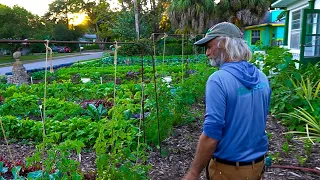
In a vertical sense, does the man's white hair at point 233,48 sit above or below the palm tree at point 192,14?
below

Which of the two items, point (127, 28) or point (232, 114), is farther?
point (127, 28)

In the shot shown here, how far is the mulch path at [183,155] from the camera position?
11.9 feet

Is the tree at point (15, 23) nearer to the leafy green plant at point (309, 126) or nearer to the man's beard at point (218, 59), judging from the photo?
the leafy green plant at point (309, 126)

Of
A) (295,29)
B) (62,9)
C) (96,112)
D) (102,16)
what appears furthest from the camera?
(62,9)

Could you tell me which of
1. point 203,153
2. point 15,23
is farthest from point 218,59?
Answer: point 15,23

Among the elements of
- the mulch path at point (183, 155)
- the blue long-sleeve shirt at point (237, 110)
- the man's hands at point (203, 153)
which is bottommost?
the mulch path at point (183, 155)

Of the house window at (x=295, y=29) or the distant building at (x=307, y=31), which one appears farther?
the house window at (x=295, y=29)

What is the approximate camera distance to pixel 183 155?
4.16 meters

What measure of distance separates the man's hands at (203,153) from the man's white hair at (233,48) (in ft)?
1.65

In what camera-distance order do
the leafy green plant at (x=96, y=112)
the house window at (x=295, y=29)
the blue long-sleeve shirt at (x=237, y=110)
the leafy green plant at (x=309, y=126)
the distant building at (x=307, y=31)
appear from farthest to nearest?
the house window at (x=295, y=29)
the distant building at (x=307, y=31)
the leafy green plant at (x=96, y=112)
the leafy green plant at (x=309, y=126)
the blue long-sleeve shirt at (x=237, y=110)

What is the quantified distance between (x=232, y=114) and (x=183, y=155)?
2421 millimetres

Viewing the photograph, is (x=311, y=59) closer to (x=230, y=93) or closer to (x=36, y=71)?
(x=230, y=93)

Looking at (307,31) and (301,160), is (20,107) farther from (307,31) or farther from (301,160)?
(307,31)

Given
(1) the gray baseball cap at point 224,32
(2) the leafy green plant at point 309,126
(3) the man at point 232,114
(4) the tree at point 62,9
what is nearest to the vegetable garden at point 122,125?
(2) the leafy green plant at point 309,126
